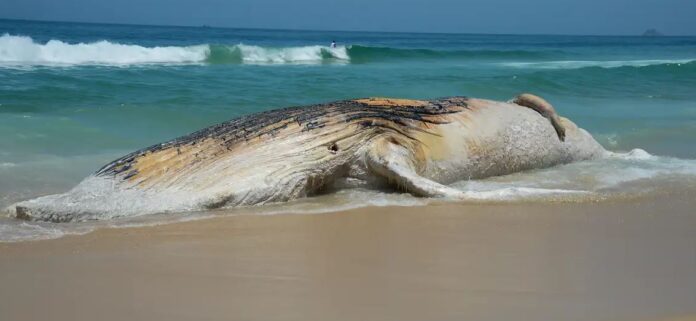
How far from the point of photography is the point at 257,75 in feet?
66.8

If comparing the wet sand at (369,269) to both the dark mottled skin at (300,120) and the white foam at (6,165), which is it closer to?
the dark mottled skin at (300,120)

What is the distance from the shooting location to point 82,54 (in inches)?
1150

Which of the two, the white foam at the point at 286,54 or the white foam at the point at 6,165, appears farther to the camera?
the white foam at the point at 286,54

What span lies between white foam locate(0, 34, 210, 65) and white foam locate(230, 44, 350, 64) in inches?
75.4

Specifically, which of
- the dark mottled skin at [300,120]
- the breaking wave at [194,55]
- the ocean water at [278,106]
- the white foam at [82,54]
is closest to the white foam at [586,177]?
the ocean water at [278,106]

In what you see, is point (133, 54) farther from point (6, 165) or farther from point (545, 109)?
point (545, 109)

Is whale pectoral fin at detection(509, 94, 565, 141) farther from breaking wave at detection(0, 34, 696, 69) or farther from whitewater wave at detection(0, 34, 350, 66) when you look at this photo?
whitewater wave at detection(0, 34, 350, 66)

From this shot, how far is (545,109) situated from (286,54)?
29615mm

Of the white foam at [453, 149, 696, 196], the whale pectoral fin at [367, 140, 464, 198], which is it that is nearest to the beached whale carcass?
the whale pectoral fin at [367, 140, 464, 198]

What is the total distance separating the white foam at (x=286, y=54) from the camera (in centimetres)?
3431

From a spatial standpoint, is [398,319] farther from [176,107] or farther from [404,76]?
[404,76]

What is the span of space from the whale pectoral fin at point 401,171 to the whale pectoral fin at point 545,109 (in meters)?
2.05

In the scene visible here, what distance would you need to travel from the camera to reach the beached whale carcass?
5.48m

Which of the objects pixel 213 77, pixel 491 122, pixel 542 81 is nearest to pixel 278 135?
pixel 491 122
